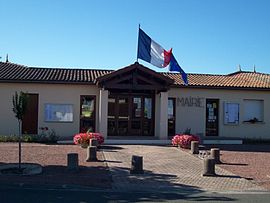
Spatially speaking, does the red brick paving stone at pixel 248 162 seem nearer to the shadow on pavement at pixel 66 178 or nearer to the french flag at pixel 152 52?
the shadow on pavement at pixel 66 178

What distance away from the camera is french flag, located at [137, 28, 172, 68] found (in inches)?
840

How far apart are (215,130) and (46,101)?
395 inches

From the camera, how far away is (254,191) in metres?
10.3

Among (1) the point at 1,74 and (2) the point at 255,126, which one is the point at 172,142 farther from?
(1) the point at 1,74

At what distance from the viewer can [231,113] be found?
24.0m

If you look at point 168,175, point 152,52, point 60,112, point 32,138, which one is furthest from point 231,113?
point 168,175

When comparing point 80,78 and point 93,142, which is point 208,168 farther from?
point 80,78

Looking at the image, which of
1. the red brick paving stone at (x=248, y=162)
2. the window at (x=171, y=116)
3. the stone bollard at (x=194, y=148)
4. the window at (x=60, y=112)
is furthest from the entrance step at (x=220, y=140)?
the window at (x=60, y=112)

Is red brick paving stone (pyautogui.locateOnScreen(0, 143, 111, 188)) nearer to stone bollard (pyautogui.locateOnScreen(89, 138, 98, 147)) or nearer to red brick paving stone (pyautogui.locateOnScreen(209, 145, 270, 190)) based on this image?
stone bollard (pyautogui.locateOnScreen(89, 138, 98, 147))

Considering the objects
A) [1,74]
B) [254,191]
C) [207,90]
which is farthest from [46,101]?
[254,191]

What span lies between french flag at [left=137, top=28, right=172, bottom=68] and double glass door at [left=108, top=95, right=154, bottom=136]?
8.69ft

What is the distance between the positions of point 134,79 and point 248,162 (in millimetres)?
7860

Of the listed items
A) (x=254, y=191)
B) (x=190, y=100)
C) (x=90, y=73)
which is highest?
(x=90, y=73)

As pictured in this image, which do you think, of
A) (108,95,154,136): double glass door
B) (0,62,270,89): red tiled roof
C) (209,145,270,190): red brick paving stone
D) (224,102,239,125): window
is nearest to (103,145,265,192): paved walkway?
(209,145,270,190): red brick paving stone
